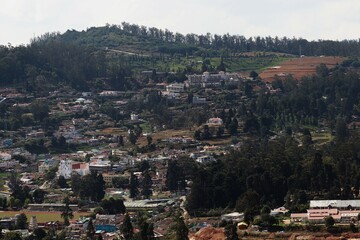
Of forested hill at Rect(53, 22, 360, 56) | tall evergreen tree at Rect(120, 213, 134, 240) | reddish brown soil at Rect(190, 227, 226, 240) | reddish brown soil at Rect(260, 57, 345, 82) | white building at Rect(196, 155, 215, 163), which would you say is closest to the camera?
reddish brown soil at Rect(190, 227, 226, 240)

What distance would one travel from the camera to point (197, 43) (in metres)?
130

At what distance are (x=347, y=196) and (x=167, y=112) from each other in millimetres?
37162

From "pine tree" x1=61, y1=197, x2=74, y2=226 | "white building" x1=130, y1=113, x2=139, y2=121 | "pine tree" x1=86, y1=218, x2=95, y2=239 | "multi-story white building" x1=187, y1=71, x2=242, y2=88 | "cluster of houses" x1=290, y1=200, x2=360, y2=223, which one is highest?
"multi-story white building" x1=187, y1=71, x2=242, y2=88

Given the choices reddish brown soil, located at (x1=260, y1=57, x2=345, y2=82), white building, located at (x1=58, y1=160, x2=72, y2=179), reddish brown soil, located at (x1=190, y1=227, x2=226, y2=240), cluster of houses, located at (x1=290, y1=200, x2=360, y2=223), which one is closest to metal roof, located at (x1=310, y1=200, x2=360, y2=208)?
cluster of houses, located at (x1=290, y1=200, x2=360, y2=223)

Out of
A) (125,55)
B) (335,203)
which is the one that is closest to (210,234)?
(335,203)

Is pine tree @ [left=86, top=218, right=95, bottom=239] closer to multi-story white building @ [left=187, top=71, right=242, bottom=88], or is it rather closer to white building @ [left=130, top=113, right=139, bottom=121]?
white building @ [left=130, top=113, right=139, bottom=121]

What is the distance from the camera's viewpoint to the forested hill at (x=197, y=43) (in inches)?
4764

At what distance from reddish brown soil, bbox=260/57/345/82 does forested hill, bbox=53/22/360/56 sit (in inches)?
283

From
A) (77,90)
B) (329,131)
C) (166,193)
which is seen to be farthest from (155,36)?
(166,193)

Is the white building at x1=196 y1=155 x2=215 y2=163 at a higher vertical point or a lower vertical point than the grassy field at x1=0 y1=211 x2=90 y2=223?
higher

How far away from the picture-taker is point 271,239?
4244 centimetres

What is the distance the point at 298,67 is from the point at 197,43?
2511 cm

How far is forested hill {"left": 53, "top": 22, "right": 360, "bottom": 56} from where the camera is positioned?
12100 centimetres

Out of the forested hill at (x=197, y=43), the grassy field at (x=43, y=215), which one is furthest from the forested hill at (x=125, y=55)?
the grassy field at (x=43, y=215)
